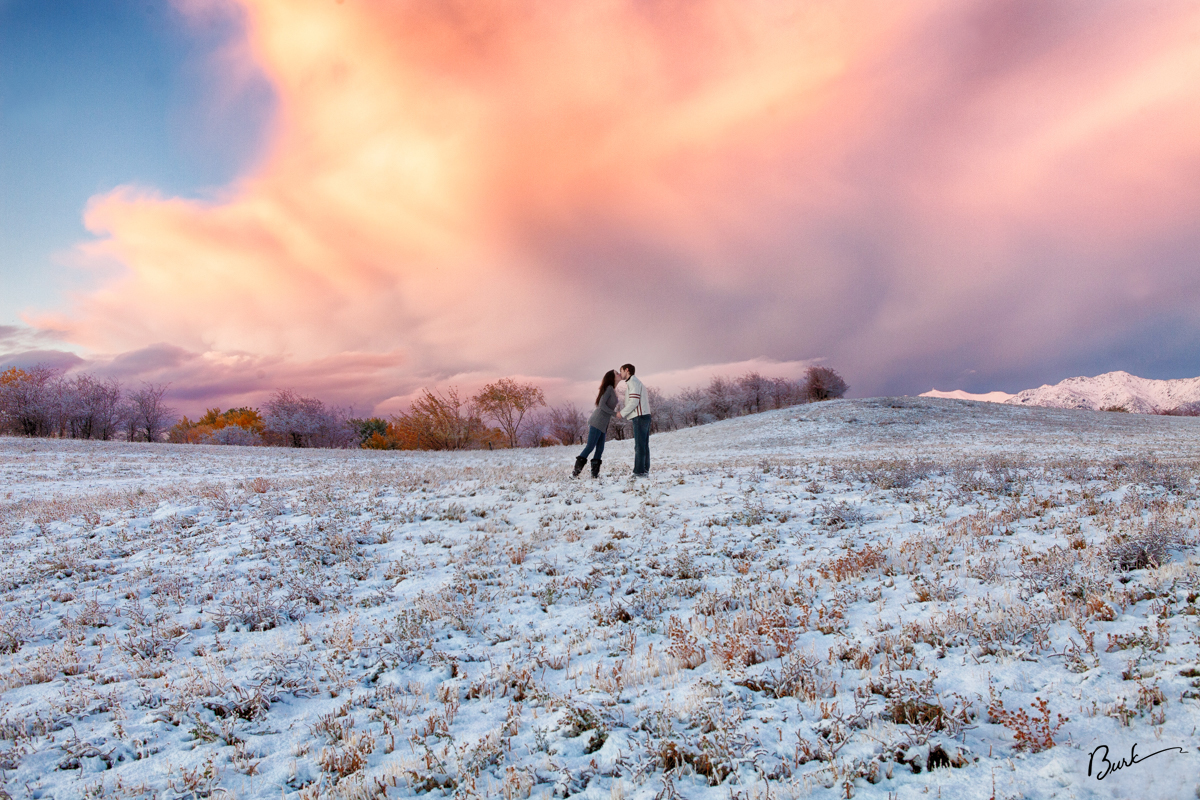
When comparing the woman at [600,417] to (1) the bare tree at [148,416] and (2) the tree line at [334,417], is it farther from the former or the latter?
(1) the bare tree at [148,416]

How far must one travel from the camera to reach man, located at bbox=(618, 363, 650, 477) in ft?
48.1

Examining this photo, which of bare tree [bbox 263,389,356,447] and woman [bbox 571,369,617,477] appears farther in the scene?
bare tree [bbox 263,389,356,447]

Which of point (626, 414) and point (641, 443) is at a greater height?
point (626, 414)

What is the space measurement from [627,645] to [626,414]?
9.24m

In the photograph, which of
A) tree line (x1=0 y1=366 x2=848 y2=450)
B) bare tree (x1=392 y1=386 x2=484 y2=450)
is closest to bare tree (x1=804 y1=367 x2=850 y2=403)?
tree line (x1=0 y1=366 x2=848 y2=450)

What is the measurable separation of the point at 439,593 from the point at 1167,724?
285 inches

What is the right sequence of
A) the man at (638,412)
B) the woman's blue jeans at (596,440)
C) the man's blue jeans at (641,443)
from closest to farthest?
the man at (638,412) < the man's blue jeans at (641,443) < the woman's blue jeans at (596,440)

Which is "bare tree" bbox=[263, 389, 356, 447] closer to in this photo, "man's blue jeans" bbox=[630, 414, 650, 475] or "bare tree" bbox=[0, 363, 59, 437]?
"bare tree" bbox=[0, 363, 59, 437]

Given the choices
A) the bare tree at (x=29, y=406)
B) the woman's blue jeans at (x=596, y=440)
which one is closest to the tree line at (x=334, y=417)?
the bare tree at (x=29, y=406)

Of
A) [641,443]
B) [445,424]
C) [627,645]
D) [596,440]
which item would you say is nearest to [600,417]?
[596,440]

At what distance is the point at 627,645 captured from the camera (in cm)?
589

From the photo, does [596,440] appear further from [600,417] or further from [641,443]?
[641,443]

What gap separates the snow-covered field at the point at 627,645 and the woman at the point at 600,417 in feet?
10.5

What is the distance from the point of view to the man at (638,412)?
577 inches
